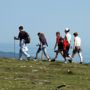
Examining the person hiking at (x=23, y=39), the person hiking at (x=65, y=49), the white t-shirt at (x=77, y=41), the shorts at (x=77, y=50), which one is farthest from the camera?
the shorts at (x=77, y=50)

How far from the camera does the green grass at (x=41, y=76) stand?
23703 mm

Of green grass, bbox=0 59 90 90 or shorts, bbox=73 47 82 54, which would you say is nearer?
green grass, bbox=0 59 90 90

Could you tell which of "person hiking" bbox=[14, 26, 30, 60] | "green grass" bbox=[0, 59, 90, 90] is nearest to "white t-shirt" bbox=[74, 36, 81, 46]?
"person hiking" bbox=[14, 26, 30, 60]

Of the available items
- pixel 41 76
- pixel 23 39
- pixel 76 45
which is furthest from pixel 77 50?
pixel 41 76

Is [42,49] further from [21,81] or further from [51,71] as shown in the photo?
[21,81]

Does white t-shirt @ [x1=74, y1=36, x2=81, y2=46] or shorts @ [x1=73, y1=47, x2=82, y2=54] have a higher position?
white t-shirt @ [x1=74, y1=36, x2=81, y2=46]

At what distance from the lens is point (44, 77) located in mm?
27406

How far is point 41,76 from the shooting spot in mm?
27688

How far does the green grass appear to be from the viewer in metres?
23.7

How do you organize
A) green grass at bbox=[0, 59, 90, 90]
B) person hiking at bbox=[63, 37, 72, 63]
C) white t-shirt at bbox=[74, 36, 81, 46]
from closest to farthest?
1. green grass at bbox=[0, 59, 90, 90]
2. person hiking at bbox=[63, 37, 72, 63]
3. white t-shirt at bbox=[74, 36, 81, 46]

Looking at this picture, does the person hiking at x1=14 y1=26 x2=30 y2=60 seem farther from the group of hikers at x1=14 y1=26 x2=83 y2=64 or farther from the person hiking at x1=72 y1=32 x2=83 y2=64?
the person hiking at x1=72 y1=32 x2=83 y2=64

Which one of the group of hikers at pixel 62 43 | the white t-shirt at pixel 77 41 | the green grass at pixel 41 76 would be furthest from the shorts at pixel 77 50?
the green grass at pixel 41 76

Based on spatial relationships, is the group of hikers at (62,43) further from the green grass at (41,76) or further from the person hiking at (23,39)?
the green grass at (41,76)

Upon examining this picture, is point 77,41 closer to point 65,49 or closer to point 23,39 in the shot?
point 65,49
